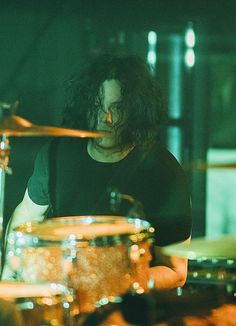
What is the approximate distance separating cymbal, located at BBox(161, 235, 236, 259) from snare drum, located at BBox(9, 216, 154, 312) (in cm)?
21

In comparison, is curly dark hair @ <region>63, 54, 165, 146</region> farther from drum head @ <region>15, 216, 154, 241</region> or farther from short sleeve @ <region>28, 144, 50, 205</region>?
drum head @ <region>15, 216, 154, 241</region>

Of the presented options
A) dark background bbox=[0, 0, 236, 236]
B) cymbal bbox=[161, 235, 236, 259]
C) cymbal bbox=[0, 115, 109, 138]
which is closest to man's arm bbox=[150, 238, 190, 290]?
cymbal bbox=[161, 235, 236, 259]

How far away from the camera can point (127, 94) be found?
3.43 meters

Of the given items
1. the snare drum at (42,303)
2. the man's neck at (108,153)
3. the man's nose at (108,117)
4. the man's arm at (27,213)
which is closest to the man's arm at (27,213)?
the man's arm at (27,213)

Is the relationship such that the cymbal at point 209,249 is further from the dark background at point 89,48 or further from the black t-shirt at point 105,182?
the dark background at point 89,48

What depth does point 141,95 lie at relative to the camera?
3.51 meters

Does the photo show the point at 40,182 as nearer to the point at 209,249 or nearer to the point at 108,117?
the point at 108,117

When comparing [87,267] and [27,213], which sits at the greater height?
[27,213]

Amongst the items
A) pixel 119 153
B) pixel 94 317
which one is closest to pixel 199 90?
pixel 119 153

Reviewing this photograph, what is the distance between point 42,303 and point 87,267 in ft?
0.89

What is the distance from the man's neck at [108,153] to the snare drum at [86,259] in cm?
67

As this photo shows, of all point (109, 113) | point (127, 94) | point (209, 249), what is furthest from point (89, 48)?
point (209, 249)

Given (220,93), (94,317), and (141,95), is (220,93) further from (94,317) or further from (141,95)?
(94,317)

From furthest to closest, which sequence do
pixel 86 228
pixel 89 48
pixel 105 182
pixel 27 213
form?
pixel 89 48 → pixel 105 182 → pixel 27 213 → pixel 86 228
